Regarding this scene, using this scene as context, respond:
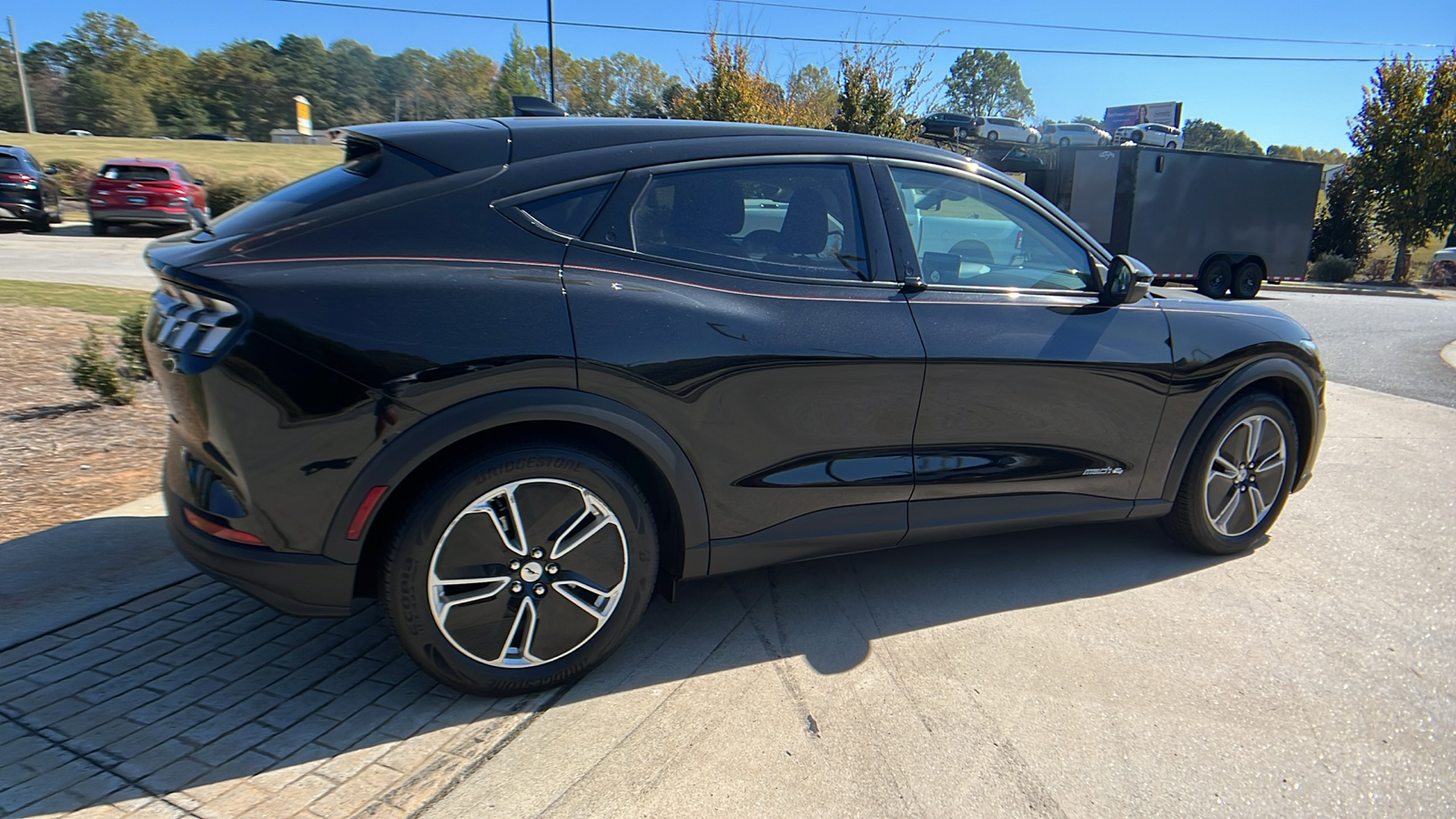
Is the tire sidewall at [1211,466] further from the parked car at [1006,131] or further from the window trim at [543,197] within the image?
the parked car at [1006,131]

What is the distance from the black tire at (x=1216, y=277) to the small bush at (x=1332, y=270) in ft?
43.4

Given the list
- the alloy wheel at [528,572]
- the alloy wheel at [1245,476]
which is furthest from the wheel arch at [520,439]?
the alloy wheel at [1245,476]

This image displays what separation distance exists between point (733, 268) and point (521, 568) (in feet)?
4.15

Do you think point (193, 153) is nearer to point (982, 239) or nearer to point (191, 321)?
point (191, 321)

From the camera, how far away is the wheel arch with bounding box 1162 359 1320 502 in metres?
4.13

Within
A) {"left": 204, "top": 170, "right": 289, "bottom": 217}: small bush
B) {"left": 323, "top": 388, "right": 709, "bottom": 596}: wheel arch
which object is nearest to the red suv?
{"left": 204, "top": 170, "right": 289, "bottom": 217}: small bush

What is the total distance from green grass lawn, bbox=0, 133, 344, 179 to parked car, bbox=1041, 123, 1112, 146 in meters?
27.9

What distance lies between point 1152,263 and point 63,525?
20304mm

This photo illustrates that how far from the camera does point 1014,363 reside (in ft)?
11.7

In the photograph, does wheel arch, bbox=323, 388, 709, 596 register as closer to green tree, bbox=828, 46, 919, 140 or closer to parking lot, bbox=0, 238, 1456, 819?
parking lot, bbox=0, 238, 1456, 819

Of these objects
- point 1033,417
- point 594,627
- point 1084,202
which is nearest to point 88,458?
point 594,627

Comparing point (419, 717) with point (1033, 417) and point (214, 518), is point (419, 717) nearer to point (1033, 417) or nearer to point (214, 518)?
point (214, 518)

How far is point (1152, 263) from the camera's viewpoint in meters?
19.8

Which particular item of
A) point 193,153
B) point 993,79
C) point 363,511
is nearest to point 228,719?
point 363,511
